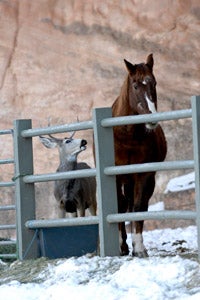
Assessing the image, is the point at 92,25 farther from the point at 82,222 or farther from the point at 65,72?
the point at 82,222

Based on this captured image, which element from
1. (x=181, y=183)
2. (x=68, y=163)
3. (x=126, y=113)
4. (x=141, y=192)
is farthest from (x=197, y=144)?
(x=181, y=183)

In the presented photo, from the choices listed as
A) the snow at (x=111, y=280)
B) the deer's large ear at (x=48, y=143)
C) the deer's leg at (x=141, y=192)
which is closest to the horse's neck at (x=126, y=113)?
the deer's leg at (x=141, y=192)

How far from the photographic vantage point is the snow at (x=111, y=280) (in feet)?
24.4

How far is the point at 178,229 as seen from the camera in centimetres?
1991

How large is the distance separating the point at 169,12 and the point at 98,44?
198cm

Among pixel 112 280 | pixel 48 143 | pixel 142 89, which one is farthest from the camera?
pixel 48 143

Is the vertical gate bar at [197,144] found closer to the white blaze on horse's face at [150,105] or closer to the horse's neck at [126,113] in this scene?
the white blaze on horse's face at [150,105]

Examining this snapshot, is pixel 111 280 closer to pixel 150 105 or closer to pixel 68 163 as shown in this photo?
pixel 150 105

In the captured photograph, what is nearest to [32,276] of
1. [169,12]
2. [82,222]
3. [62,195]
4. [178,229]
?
[82,222]

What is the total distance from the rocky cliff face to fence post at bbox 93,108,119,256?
1226 centimetres

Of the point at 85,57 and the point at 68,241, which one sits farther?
the point at 85,57

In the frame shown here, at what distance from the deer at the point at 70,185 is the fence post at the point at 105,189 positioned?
536 centimetres

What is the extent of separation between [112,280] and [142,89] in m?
3.02

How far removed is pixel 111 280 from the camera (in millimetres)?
8031
